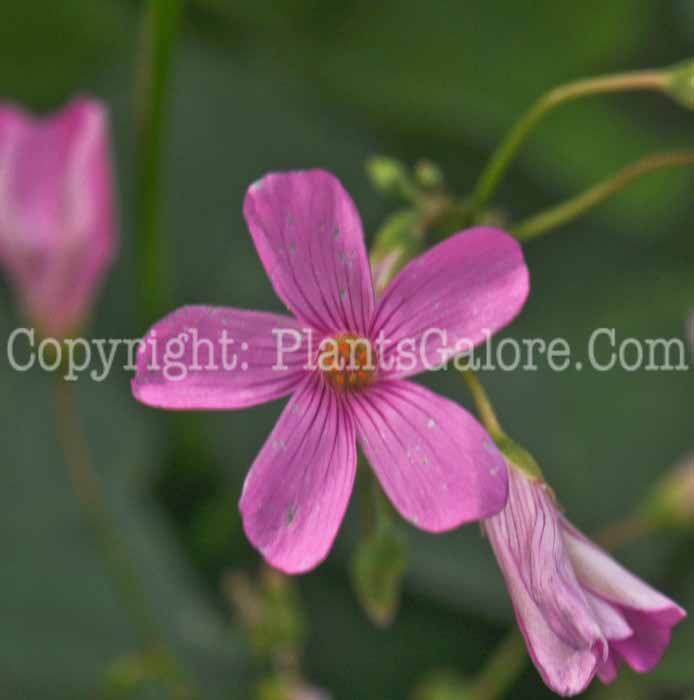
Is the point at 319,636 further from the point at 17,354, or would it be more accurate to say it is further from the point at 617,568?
the point at 617,568

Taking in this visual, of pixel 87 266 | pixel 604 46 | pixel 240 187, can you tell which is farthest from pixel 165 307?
pixel 604 46

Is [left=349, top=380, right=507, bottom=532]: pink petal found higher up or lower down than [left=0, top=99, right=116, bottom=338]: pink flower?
higher up

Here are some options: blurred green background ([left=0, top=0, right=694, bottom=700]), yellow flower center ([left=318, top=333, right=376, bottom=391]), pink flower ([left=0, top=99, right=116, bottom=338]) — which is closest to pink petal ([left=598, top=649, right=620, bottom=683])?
yellow flower center ([left=318, top=333, right=376, bottom=391])

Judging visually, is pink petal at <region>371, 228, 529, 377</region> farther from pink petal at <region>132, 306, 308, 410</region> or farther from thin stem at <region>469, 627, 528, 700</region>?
thin stem at <region>469, 627, 528, 700</region>

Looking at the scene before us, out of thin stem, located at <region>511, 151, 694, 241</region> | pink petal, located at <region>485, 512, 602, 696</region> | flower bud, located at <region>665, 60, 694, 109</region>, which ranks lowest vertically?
pink petal, located at <region>485, 512, 602, 696</region>

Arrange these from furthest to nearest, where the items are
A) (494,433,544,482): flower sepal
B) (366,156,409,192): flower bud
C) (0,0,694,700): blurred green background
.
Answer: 1. (0,0,694,700): blurred green background
2. (366,156,409,192): flower bud
3. (494,433,544,482): flower sepal

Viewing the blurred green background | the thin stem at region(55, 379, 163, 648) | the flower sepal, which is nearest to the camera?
the flower sepal

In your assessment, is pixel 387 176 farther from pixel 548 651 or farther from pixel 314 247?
pixel 548 651
